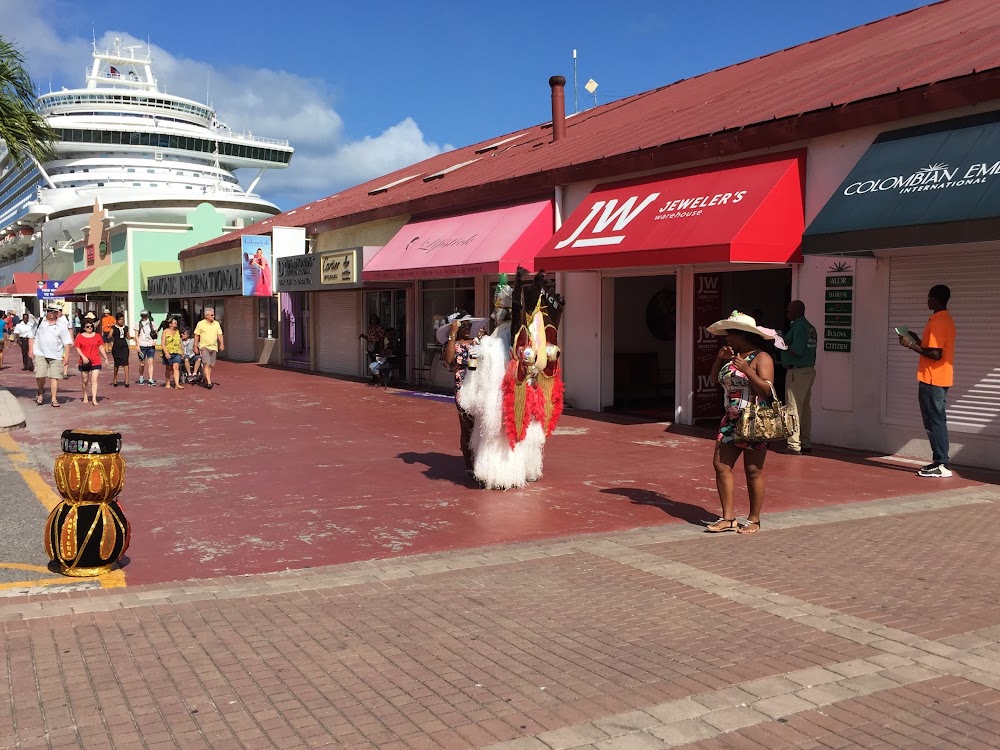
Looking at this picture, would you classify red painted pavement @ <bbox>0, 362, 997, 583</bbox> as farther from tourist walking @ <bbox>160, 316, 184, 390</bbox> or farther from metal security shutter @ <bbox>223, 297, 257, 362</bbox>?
metal security shutter @ <bbox>223, 297, 257, 362</bbox>

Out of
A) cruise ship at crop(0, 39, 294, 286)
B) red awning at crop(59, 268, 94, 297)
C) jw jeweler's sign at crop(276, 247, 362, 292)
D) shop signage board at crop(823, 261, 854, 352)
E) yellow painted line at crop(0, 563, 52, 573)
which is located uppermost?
cruise ship at crop(0, 39, 294, 286)

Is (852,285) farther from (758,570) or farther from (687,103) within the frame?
(687,103)

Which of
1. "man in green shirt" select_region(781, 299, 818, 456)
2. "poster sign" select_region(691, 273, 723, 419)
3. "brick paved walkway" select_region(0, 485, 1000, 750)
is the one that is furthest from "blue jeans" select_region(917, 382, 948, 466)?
"poster sign" select_region(691, 273, 723, 419)

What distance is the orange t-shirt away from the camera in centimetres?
881

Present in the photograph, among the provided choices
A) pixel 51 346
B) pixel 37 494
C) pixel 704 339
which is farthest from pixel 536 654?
pixel 51 346

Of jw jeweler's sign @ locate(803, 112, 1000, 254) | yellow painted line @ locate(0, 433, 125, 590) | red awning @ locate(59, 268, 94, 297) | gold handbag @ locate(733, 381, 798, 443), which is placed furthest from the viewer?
red awning @ locate(59, 268, 94, 297)

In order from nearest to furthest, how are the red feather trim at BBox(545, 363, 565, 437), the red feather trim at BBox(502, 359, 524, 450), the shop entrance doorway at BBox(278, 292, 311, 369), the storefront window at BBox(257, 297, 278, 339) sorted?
the red feather trim at BBox(502, 359, 524, 450)
the red feather trim at BBox(545, 363, 565, 437)
the shop entrance doorway at BBox(278, 292, 311, 369)
the storefront window at BBox(257, 297, 278, 339)

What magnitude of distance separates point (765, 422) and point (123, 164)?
67339 millimetres

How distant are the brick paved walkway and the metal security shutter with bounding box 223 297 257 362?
2703cm

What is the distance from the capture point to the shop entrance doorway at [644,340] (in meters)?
16.6

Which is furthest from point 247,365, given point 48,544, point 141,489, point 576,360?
point 48,544

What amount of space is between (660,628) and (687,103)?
45.8 ft

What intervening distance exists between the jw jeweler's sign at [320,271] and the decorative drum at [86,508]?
14.8m

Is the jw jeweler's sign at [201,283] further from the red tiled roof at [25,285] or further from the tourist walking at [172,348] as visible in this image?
the red tiled roof at [25,285]
